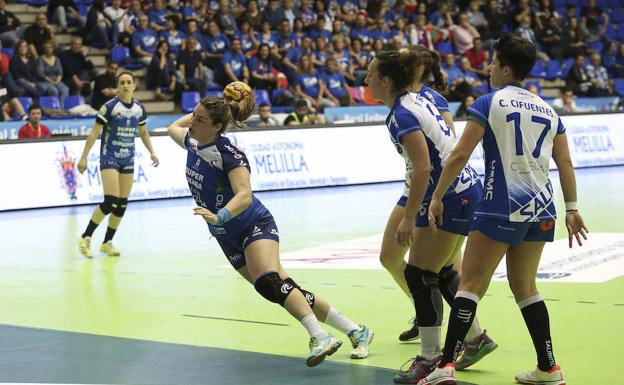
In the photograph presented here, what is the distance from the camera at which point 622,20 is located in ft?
105

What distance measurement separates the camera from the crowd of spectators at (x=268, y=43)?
20245 mm

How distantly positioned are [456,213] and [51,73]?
1505 centimetres

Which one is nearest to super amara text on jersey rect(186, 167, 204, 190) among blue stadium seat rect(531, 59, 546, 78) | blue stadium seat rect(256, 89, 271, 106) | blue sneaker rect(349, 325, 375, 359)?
blue sneaker rect(349, 325, 375, 359)

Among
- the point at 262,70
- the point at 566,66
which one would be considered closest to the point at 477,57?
the point at 566,66

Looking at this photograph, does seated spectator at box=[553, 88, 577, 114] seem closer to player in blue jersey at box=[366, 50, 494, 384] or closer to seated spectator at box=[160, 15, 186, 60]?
seated spectator at box=[160, 15, 186, 60]

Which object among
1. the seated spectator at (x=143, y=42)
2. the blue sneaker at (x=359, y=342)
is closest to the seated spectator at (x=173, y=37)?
the seated spectator at (x=143, y=42)

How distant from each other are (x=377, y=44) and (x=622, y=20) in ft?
34.5

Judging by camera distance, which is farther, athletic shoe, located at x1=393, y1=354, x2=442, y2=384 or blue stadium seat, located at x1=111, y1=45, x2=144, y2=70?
blue stadium seat, located at x1=111, y1=45, x2=144, y2=70

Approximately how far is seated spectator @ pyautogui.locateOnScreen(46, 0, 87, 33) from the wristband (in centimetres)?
1688

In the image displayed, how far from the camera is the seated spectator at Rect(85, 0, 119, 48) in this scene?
2152cm

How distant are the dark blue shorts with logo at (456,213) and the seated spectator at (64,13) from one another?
56.5 ft

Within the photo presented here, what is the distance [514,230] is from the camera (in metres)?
5.36

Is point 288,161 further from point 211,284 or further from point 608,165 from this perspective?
point 211,284

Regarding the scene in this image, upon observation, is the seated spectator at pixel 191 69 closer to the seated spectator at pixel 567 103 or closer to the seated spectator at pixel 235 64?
the seated spectator at pixel 235 64
